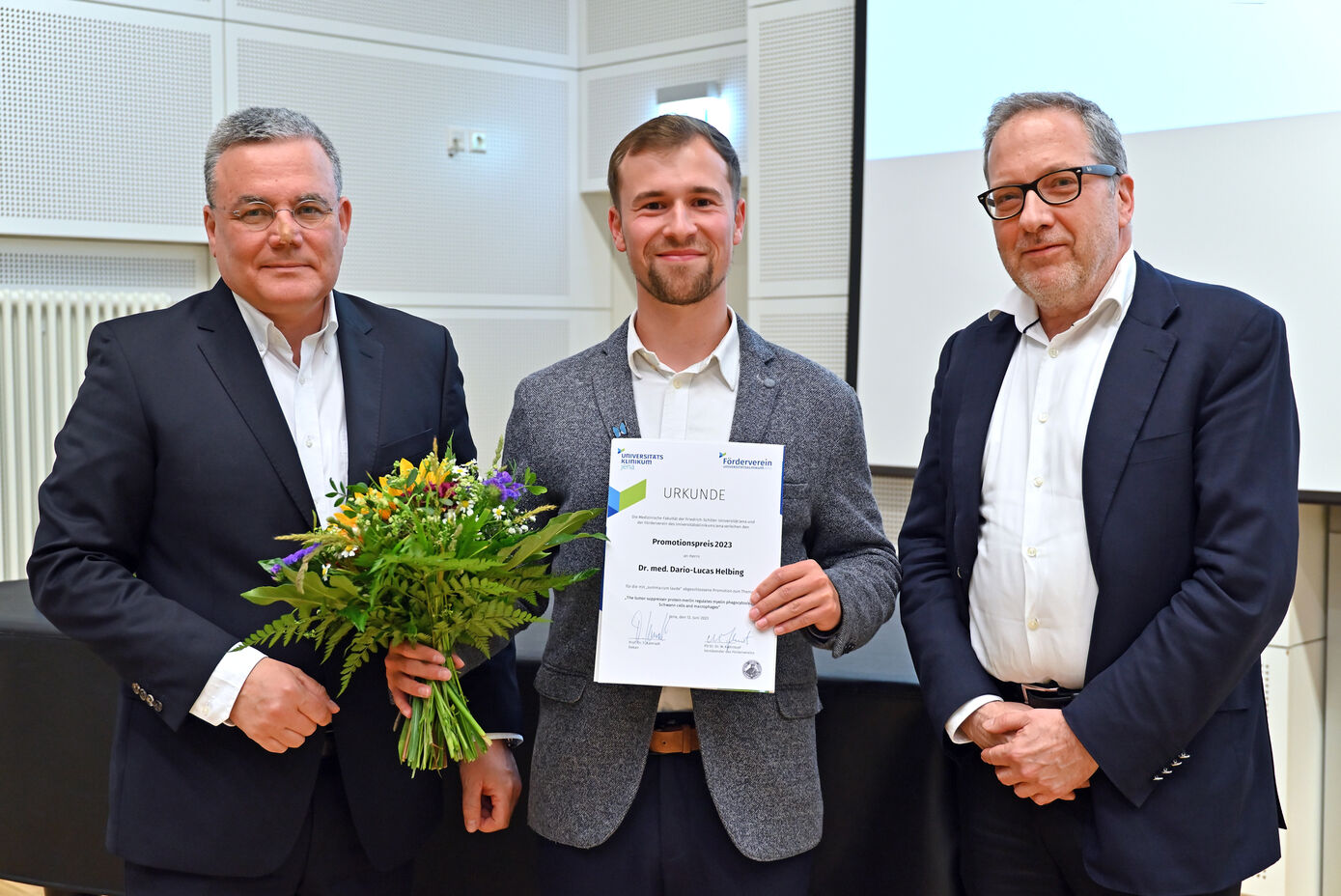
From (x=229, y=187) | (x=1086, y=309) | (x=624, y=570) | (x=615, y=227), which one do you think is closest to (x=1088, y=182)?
(x=1086, y=309)

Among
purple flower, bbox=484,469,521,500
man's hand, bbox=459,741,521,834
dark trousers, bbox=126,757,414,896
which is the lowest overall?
dark trousers, bbox=126,757,414,896

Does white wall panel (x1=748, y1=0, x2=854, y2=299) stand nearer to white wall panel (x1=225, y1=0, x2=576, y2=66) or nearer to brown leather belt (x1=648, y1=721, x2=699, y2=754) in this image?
white wall panel (x1=225, y1=0, x2=576, y2=66)

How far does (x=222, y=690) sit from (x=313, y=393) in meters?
0.52

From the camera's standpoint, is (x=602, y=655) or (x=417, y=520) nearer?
(x=417, y=520)

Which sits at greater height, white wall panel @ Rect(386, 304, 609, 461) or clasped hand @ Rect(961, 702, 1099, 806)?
white wall panel @ Rect(386, 304, 609, 461)

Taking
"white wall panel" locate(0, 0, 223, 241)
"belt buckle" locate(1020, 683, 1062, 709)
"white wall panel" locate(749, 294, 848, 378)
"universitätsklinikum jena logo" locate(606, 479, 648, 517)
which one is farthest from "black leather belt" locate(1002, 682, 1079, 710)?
"white wall panel" locate(0, 0, 223, 241)

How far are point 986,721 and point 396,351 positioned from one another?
1.19m

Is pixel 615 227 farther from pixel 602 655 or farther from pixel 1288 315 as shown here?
pixel 1288 315

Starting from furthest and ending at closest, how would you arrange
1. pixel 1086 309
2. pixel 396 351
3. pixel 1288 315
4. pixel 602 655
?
pixel 1288 315, pixel 396 351, pixel 1086 309, pixel 602 655

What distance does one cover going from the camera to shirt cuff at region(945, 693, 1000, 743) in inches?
72.4

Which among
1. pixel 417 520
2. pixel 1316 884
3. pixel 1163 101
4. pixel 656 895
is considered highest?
pixel 1163 101

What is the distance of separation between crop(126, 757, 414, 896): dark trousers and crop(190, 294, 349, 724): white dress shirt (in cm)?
48

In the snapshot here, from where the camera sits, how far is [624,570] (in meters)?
1.80
